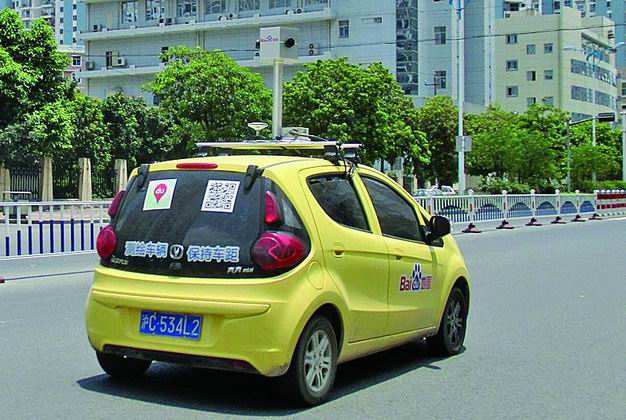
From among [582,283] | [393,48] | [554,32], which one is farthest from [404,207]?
[554,32]

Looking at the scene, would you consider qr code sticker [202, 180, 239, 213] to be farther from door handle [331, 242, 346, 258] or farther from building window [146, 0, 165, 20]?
building window [146, 0, 165, 20]

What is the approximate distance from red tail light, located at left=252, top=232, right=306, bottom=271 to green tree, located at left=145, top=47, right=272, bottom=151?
40.4 meters

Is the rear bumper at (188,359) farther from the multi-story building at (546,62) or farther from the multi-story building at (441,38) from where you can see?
the multi-story building at (546,62)

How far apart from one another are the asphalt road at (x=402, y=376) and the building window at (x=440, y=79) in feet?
207

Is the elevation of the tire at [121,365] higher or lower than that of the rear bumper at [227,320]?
lower

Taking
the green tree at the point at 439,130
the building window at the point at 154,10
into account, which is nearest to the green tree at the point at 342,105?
the green tree at the point at 439,130

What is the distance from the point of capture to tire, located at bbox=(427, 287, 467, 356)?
7789 mm

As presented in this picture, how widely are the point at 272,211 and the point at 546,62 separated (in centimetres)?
8989

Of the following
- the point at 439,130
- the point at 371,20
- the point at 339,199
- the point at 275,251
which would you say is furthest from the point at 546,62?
the point at 275,251

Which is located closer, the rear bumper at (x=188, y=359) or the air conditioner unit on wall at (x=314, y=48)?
the rear bumper at (x=188, y=359)

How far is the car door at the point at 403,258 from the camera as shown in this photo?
22.4 ft

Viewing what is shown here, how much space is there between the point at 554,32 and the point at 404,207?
8828 cm

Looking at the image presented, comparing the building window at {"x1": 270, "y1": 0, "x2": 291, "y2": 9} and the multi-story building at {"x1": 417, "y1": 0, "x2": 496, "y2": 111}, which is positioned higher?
the building window at {"x1": 270, "y1": 0, "x2": 291, "y2": 9}

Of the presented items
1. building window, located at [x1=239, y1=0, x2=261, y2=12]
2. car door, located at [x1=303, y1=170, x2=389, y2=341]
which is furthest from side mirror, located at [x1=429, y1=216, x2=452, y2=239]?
building window, located at [x1=239, y1=0, x2=261, y2=12]
